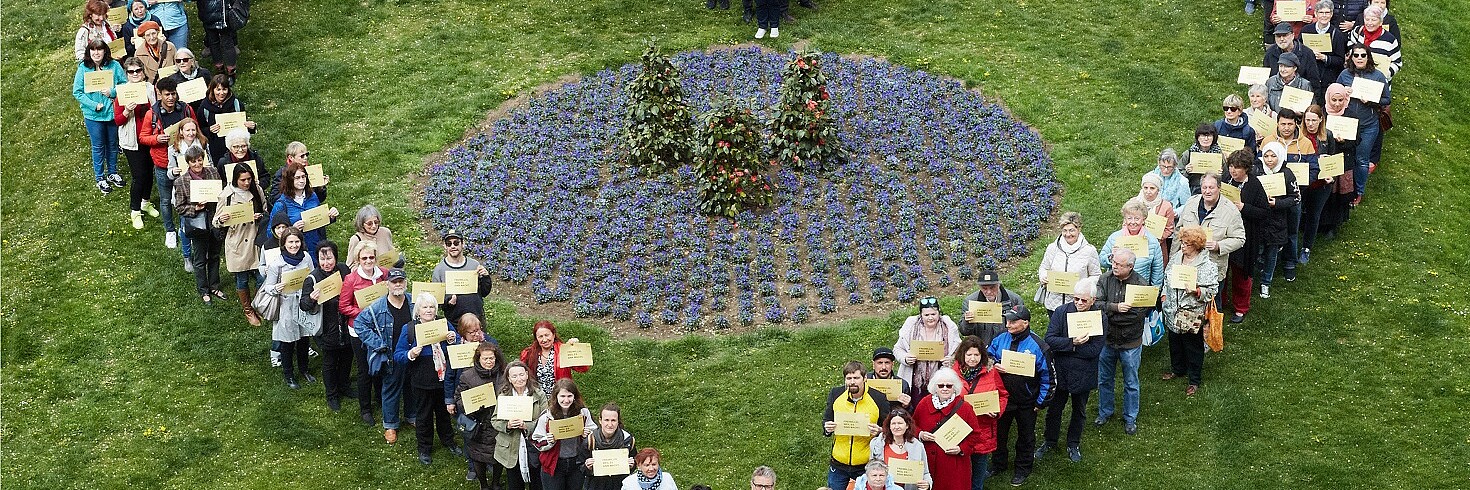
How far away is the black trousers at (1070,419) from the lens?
50.3 feet

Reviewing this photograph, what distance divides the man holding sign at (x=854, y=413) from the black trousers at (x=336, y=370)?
5.20 m

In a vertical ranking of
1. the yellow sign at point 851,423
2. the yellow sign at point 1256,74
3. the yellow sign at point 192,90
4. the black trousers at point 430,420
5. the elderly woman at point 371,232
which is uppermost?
the yellow sign at point 1256,74

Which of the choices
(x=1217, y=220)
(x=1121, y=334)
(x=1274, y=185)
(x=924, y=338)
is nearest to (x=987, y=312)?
(x=924, y=338)

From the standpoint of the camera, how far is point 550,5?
2508 centimetres

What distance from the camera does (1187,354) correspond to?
A: 54.6 ft

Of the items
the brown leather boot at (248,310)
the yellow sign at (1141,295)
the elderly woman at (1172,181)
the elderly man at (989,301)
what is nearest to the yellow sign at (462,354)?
the brown leather boot at (248,310)

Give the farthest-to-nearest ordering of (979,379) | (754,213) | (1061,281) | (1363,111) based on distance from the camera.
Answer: (754,213) < (1363,111) < (1061,281) < (979,379)

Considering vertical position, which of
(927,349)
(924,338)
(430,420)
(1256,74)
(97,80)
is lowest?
(430,420)

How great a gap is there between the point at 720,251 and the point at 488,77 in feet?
19.2

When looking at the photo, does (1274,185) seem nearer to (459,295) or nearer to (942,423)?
(942,423)

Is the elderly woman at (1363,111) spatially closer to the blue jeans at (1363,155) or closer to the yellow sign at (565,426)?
the blue jeans at (1363,155)

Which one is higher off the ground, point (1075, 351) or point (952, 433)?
point (1075, 351)

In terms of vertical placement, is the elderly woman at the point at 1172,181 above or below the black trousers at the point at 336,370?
above

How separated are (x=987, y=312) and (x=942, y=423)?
49.0 inches
